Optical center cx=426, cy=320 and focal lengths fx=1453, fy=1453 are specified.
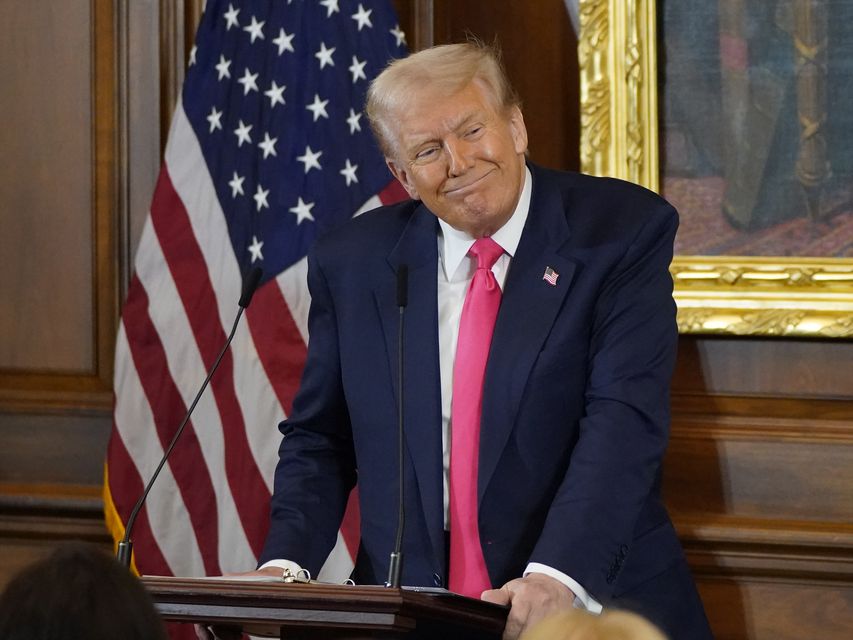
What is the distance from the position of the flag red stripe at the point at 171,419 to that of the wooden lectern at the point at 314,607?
1.72 metres

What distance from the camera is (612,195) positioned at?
2945 millimetres

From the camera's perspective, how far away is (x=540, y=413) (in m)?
2.74

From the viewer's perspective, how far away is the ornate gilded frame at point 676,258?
3.72 metres

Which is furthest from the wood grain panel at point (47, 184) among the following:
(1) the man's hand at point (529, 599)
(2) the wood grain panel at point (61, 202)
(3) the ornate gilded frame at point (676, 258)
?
(1) the man's hand at point (529, 599)

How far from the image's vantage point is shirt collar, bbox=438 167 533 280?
289cm

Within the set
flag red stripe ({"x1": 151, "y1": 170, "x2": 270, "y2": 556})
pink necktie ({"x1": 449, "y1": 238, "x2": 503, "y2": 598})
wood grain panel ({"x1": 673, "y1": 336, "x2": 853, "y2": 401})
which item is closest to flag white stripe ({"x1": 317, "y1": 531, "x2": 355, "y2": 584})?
flag red stripe ({"x1": 151, "y1": 170, "x2": 270, "y2": 556})

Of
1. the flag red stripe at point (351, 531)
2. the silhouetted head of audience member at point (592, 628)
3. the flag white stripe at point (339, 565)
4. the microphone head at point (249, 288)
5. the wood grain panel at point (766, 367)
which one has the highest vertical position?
the microphone head at point (249, 288)

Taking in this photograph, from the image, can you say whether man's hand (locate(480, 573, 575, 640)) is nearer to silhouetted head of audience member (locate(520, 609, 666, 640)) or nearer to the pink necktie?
the pink necktie

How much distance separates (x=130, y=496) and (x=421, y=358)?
1.53 meters

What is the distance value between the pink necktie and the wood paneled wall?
47.0 inches

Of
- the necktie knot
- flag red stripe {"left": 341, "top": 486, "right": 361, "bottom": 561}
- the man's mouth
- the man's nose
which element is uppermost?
the man's nose

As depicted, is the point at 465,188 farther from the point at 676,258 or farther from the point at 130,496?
the point at 130,496

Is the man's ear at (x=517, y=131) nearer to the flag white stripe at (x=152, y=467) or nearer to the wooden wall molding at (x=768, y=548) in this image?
the wooden wall molding at (x=768, y=548)

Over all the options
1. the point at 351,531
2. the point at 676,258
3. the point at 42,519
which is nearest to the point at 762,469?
the point at 676,258
